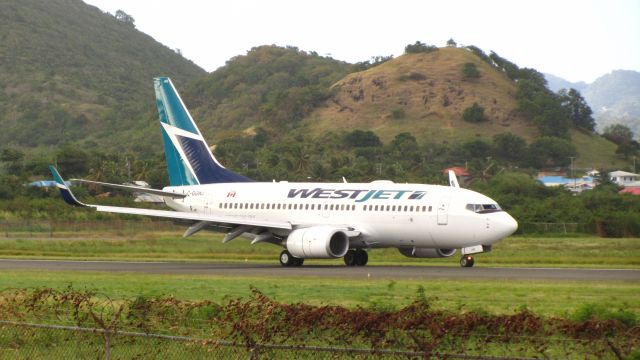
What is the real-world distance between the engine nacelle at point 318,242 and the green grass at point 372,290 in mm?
7153

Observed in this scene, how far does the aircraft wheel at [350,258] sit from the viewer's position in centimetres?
4584

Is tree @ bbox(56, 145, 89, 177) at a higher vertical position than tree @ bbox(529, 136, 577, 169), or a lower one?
lower

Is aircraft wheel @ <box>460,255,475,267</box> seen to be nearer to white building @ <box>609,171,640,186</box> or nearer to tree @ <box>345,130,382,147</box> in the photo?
white building @ <box>609,171,640,186</box>

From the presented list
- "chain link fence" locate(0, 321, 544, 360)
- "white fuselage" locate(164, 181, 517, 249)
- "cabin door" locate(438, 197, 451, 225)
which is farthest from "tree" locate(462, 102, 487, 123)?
"chain link fence" locate(0, 321, 544, 360)

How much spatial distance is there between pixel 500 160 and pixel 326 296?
143571 mm

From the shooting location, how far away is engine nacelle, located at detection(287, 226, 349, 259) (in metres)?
43.1

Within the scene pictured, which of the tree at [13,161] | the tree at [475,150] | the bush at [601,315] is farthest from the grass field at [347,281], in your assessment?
the tree at [475,150]

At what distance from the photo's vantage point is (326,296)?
28.0m

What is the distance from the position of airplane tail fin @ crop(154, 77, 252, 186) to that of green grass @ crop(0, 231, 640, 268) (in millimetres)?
3924

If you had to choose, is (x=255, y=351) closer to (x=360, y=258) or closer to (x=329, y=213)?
(x=329, y=213)

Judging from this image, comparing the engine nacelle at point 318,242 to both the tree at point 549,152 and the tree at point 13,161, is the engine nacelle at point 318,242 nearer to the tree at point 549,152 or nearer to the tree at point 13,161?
the tree at point 13,161

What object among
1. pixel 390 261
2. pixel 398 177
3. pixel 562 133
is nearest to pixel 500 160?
pixel 562 133

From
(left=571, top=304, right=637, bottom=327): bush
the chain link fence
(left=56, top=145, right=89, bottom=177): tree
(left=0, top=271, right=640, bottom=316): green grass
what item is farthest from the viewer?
(left=56, top=145, right=89, bottom=177): tree

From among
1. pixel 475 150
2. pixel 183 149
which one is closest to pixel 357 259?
pixel 183 149
